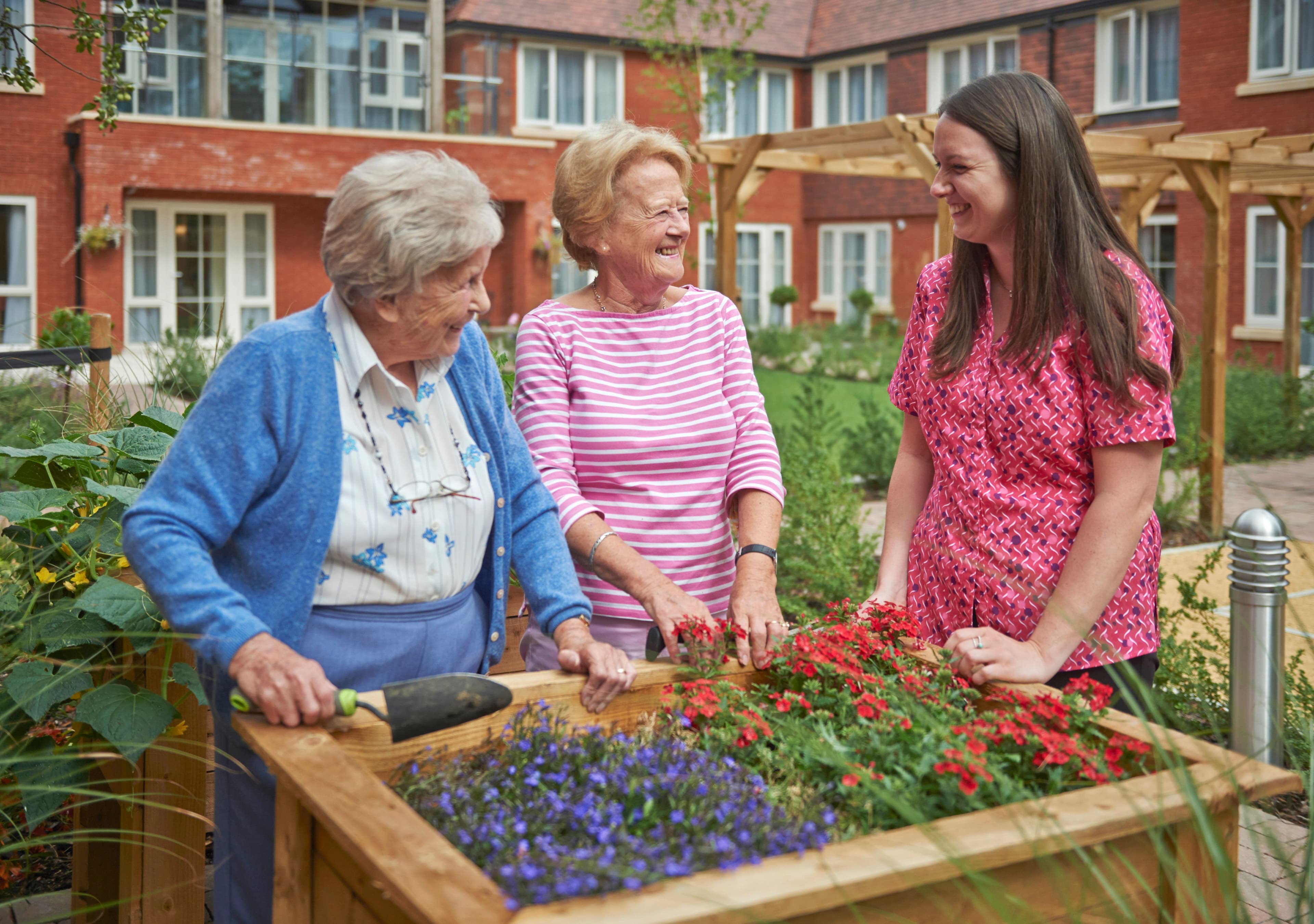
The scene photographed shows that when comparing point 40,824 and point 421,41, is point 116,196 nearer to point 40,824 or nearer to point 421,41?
point 421,41

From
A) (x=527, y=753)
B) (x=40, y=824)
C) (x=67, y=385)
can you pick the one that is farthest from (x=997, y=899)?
(x=67, y=385)

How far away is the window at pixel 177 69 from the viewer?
19484 mm

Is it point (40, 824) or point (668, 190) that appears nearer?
point (668, 190)

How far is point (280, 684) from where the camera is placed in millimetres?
1581

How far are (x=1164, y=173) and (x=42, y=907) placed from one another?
1233 centimetres

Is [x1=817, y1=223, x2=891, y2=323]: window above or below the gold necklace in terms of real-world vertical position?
above

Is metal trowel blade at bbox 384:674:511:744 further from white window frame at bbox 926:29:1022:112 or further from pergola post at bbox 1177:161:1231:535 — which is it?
white window frame at bbox 926:29:1022:112

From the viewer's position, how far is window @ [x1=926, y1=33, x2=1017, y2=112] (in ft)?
74.5

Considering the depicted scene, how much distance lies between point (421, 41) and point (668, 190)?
2158cm

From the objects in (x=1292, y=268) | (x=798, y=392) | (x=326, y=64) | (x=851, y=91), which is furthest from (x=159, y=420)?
(x=851, y=91)

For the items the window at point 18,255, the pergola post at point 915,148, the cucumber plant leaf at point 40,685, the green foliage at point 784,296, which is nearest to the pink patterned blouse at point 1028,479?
the cucumber plant leaf at point 40,685

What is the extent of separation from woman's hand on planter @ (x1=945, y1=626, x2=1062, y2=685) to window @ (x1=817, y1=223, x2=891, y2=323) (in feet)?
76.6

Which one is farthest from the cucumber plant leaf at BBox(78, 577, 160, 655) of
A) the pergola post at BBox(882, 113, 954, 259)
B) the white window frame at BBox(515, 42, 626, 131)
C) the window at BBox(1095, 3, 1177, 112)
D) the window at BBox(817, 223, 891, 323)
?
the window at BBox(817, 223, 891, 323)

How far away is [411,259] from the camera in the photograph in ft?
5.57
